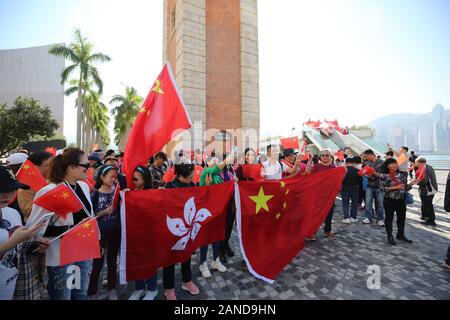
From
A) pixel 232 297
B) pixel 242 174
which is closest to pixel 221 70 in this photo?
pixel 242 174

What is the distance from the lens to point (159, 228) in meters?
2.80

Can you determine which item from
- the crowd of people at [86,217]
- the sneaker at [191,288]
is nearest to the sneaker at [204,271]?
the crowd of people at [86,217]

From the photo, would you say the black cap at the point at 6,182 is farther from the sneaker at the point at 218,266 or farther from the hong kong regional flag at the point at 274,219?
the sneaker at the point at 218,266

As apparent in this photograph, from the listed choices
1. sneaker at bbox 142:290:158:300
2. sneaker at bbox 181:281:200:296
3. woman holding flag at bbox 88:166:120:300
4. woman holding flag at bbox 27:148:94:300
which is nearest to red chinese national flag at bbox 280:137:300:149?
sneaker at bbox 181:281:200:296

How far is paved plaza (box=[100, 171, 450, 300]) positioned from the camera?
3.03 metres

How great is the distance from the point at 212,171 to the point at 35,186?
247 cm

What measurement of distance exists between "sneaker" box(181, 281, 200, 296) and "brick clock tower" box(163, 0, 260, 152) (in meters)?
10.9

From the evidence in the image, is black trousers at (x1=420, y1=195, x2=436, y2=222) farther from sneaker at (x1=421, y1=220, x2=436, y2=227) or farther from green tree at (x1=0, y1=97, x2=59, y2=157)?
green tree at (x1=0, y1=97, x2=59, y2=157)

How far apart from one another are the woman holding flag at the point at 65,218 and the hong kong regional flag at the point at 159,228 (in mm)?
428

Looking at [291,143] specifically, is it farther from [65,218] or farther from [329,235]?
[65,218]

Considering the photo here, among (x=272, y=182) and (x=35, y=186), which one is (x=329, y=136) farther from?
(x=35, y=186)

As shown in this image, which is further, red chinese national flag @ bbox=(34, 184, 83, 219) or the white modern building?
the white modern building

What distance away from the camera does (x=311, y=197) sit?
421cm

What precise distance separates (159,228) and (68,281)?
1.00 meters
